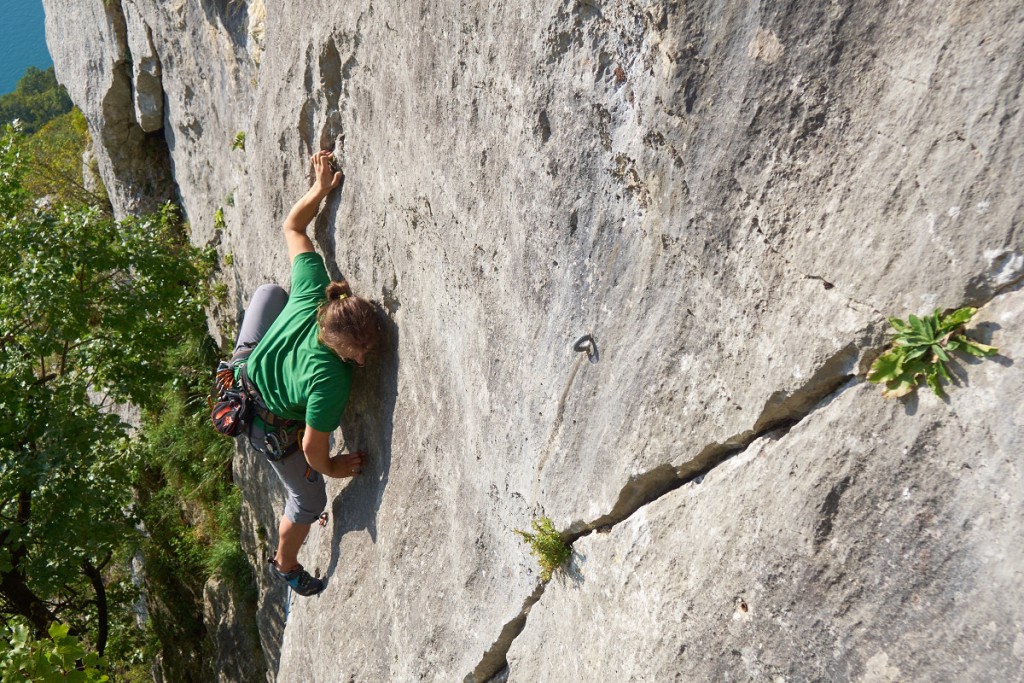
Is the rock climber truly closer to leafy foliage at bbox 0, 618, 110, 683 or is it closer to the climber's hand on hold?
the climber's hand on hold

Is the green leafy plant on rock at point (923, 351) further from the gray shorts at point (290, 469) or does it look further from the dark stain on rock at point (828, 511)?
the gray shorts at point (290, 469)

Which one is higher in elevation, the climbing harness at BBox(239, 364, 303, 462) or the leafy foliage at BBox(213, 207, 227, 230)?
the climbing harness at BBox(239, 364, 303, 462)

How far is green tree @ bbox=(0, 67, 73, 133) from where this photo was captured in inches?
824

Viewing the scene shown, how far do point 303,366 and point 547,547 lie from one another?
1795 millimetres

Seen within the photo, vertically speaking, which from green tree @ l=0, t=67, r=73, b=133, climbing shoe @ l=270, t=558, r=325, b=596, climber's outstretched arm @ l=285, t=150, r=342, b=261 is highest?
climber's outstretched arm @ l=285, t=150, r=342, b=261

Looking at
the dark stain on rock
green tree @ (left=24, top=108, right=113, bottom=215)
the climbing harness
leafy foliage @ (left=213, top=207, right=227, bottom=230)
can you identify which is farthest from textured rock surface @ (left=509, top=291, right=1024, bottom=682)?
green tree @ (left=24, top=108, right=113, bottom=215)

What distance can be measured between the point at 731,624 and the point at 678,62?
1846 mm

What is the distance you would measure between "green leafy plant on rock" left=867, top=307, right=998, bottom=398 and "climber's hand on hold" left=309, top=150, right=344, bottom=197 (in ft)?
11.3

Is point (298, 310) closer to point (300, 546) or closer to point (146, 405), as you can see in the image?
point (300, 546)

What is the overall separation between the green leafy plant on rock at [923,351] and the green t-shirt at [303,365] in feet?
9.50

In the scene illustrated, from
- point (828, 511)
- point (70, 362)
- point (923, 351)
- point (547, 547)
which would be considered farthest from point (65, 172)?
point (923, 351)

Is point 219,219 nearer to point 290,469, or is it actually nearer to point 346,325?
point 290,469

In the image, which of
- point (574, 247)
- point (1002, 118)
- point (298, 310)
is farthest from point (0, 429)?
point (1002, 118)

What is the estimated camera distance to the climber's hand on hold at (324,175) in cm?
495
